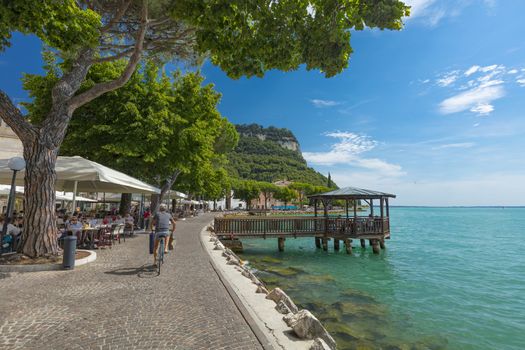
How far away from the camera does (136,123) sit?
1398 centimetres

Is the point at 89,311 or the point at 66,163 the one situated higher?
the point at 66,163

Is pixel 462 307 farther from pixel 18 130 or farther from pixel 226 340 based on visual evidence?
pixel 18 130

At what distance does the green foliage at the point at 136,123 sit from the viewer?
14.3m

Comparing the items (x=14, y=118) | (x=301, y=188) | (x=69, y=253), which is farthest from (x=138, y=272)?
(x=301, y=188)

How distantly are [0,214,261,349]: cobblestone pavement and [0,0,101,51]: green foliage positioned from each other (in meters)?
4.48

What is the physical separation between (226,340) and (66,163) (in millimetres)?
8391

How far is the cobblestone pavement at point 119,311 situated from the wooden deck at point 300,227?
1032 centimetres

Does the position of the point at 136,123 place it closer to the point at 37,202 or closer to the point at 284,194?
the point at 37,202

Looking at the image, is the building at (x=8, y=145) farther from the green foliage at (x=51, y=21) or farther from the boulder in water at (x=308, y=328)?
the boulder in water at (x=308, y=328)

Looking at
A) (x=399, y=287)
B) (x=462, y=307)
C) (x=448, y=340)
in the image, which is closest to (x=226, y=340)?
(x=448, y=340)

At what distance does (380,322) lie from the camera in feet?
25.0

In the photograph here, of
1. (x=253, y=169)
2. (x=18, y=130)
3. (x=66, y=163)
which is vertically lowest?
(x=66, y=163)

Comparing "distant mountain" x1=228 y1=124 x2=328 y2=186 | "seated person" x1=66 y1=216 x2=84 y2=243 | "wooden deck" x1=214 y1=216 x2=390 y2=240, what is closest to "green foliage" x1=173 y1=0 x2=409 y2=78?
"seated person" x1=66 y1=216 x2=84 y2=243

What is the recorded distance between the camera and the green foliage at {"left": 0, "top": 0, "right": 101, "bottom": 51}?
14.4 ft
